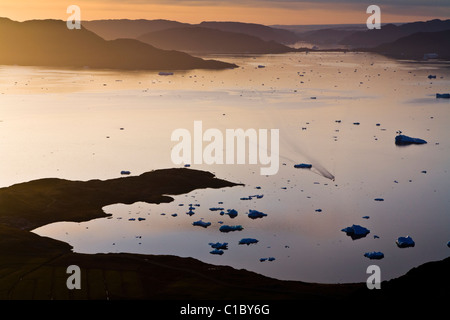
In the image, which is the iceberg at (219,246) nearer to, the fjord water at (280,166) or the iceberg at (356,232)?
the fjord water at (280,166)

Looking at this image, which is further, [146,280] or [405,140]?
[405,140]

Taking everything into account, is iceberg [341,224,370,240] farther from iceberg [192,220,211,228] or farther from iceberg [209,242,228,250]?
iceberg [192,220,211,228]

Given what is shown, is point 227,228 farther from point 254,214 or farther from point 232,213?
point 254,214

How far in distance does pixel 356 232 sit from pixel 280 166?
2521 cm

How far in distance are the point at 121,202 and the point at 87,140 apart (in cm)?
3736

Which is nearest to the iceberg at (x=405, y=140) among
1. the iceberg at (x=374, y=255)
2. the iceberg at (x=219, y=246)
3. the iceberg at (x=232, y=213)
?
the iceberg at (x=232, y=213)

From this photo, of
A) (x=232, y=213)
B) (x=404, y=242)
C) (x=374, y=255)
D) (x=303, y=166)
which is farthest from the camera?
(x=303, y=166)

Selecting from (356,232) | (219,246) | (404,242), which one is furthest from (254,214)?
(404,242)

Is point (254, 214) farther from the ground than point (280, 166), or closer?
closer

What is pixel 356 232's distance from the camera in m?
49.7

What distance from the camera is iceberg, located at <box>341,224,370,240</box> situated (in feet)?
163

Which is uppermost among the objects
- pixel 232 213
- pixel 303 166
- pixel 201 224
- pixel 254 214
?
pixel 303 166

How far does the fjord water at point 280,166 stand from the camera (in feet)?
→ 156

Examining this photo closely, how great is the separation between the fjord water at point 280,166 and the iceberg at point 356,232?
1.93ft
